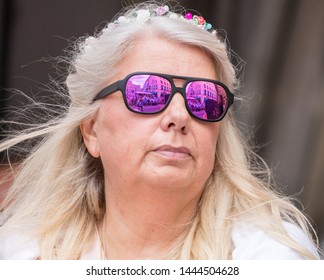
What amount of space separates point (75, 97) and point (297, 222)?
1000 millimetres

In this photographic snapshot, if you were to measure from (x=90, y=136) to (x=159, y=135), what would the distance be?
411mm

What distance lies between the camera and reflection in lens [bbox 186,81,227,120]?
1768 mm

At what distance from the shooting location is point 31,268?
1733 millimetres

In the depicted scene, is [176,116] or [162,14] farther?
[162,14]

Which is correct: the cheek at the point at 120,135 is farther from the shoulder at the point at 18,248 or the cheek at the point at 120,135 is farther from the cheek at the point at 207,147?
the shoulder at the point at 18,248

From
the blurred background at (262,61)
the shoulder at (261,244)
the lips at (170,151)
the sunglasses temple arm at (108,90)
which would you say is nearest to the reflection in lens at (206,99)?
the lips at (170,151)

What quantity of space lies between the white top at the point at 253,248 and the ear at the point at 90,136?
39 cm

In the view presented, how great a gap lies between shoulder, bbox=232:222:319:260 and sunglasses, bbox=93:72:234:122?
1.34 ft

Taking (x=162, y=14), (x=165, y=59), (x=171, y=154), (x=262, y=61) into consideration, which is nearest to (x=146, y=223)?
(x=171, y=154)

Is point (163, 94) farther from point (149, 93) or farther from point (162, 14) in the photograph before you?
point (162, 14)

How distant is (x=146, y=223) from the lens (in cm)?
189

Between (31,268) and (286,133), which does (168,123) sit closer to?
(31,268)

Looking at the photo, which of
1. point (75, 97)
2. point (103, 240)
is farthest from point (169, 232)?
point (75, 97)

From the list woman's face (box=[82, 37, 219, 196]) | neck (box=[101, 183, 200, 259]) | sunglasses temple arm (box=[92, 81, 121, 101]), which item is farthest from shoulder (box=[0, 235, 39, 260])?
sunglasses temple arm (box=[92, 81, 121, 101])
